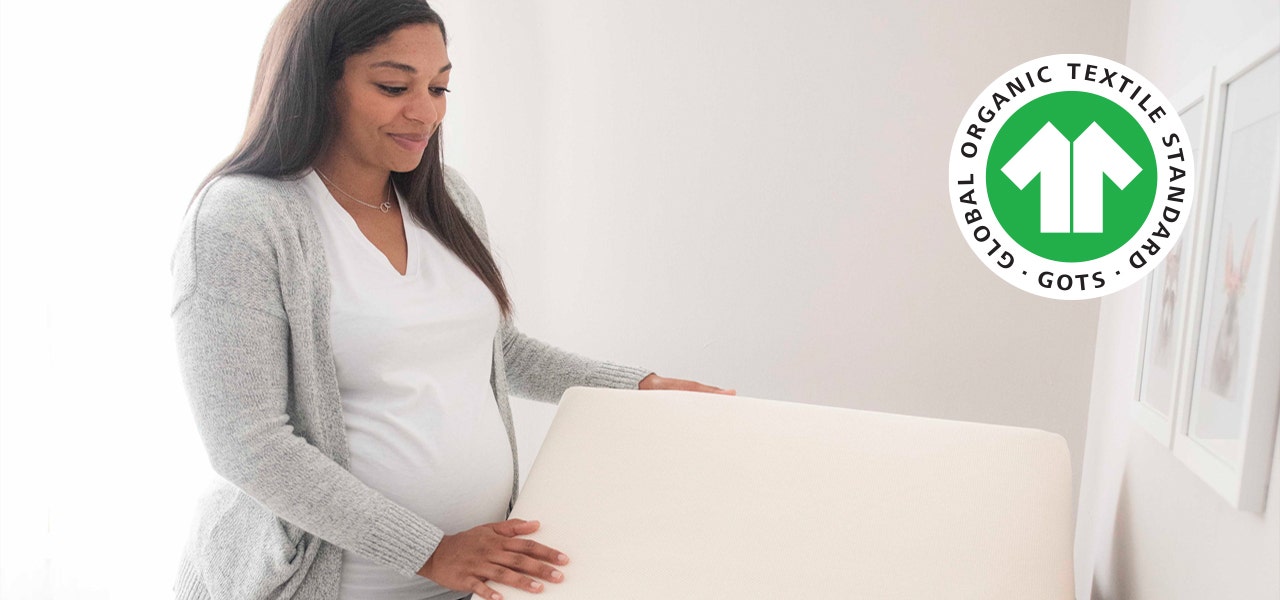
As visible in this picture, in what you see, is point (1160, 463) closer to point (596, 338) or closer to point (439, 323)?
point (439, 323)

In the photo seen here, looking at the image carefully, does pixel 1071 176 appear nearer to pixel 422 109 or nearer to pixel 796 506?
pixel 796 506

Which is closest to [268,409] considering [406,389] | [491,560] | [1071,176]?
[406,389]

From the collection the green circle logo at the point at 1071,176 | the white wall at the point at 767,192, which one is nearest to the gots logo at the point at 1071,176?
the green circle logo at the point at 1071,176

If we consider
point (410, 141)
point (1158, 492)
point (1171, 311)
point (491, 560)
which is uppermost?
point (410, 141)

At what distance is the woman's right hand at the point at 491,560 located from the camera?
1.16 metres

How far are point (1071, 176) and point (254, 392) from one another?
125 cm

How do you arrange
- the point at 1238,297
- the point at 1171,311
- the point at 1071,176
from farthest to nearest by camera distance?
the point at 1071,176 → the point at 1171,311 → the point at 1238,297

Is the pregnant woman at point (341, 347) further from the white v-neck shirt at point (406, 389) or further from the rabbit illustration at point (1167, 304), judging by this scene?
the rabbit illustration at point (1167, 304)

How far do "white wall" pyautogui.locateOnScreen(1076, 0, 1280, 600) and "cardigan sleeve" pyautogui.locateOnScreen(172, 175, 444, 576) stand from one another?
2.69ft

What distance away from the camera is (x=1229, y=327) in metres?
0.83

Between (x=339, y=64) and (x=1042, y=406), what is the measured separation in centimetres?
154

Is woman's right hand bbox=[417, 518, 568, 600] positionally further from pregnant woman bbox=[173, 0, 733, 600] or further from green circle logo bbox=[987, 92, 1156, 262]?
green circle logo bbox=[987, 92, 1156, 262]

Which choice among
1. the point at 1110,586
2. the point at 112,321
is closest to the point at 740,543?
the point at 1110,586

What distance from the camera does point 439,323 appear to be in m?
1.28
